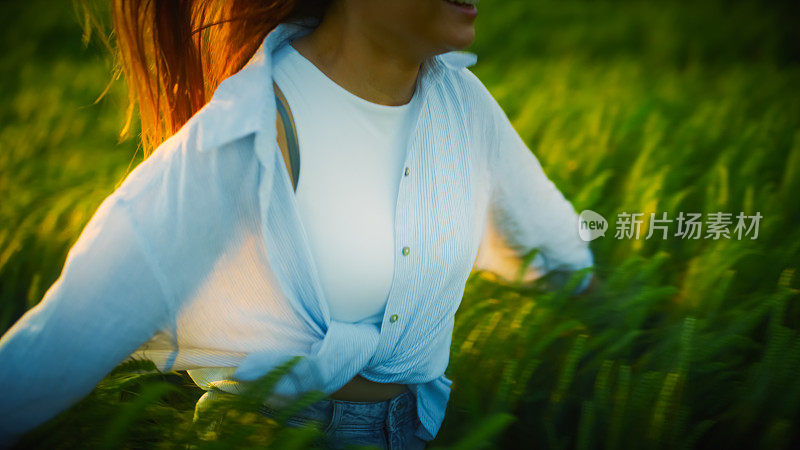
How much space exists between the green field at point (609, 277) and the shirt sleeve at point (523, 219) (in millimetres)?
80

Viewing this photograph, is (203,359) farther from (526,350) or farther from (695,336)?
(695,336)

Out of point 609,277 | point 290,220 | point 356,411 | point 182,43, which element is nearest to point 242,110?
point 290,220

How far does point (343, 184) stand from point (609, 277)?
72 cm

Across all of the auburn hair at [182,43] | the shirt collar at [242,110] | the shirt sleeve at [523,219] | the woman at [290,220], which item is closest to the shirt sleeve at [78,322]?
the woman at [290,220]

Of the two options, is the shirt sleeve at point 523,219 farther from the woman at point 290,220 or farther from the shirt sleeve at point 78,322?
the shirt sleeve at point 78,322

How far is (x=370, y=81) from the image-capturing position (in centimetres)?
78

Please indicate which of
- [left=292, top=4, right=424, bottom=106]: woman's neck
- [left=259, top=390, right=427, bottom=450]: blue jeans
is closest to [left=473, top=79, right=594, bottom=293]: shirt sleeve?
[left=292, top=4, right=424, bottom=106]: woman's neck

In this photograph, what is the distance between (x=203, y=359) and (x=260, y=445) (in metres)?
0.14

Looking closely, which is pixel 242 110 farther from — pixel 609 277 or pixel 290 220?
pixel 609 277

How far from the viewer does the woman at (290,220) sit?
64cm

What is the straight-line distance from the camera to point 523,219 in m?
1.04

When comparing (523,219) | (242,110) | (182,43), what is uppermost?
(182,43)

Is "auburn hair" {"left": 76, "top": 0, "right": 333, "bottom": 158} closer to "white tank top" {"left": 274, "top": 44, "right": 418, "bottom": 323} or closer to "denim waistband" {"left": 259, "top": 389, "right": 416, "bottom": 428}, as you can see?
"white tank top" {"left": 274, "top": 44, "right": 418, "bottom": 323}

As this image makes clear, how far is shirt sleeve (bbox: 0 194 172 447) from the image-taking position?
0.62m
